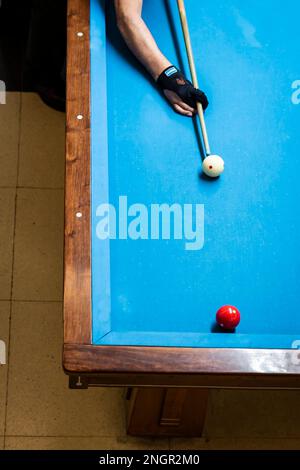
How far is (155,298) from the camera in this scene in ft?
7.31

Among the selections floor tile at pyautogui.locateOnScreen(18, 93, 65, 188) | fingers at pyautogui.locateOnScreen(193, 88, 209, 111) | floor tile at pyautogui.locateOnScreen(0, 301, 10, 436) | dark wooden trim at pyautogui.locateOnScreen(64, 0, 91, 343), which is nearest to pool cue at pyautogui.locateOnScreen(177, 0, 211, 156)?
fingers at pyautogui.locateOnScreen(193, 88, 209, 111)

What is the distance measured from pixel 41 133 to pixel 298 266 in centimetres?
172

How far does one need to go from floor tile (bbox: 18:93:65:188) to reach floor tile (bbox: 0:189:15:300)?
0.31ft

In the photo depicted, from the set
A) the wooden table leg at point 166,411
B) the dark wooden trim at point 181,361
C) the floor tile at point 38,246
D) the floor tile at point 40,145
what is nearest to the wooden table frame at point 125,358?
the dark wooden trim at point 181,361

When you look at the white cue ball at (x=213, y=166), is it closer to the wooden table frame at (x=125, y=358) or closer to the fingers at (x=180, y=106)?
the fingers at (x=180, y=106)

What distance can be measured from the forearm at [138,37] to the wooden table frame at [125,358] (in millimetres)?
534

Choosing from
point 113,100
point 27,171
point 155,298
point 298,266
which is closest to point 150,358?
point 155,298

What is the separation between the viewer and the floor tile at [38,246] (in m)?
3.22

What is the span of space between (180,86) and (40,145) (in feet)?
3.87

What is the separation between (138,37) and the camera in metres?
2.73

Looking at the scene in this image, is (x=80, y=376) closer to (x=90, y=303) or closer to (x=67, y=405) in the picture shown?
(x=90, y=303)

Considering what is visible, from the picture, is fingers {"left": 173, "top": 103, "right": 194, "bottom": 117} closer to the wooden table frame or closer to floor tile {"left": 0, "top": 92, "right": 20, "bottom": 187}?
the wooden table frame

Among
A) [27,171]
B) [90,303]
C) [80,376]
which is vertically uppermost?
[27,171]

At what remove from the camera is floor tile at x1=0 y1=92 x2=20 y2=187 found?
349cm
